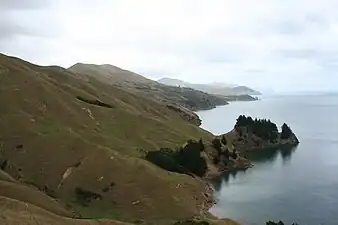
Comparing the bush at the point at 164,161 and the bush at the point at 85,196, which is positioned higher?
the bush at the point at 164,161

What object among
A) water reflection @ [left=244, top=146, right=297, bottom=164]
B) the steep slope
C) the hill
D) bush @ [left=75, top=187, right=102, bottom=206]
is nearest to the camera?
the hill

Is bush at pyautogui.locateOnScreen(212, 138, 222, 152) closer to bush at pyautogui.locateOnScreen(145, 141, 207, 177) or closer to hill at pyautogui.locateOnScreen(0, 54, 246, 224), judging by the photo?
hill at pyautogui.locateOnScreen(0, 54, 246, 224)

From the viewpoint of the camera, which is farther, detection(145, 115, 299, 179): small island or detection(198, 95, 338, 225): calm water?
detection(145, 115, 299, 179): small island

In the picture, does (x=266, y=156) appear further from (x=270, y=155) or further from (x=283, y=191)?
(x=283, y=191)

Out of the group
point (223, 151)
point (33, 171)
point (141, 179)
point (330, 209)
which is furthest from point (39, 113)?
point (330, 209)

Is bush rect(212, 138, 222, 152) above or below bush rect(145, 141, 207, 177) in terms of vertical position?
above

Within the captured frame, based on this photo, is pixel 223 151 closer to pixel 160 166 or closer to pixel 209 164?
pixel 209 164

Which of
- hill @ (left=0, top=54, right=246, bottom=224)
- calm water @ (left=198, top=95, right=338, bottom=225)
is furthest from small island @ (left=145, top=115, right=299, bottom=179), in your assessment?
hill @ (left=0, top=54, right=246, bottom=224)

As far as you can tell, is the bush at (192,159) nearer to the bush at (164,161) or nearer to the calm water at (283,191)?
the bush at (164,161)

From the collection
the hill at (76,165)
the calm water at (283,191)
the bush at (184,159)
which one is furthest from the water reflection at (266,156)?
the hill at (76,165)
